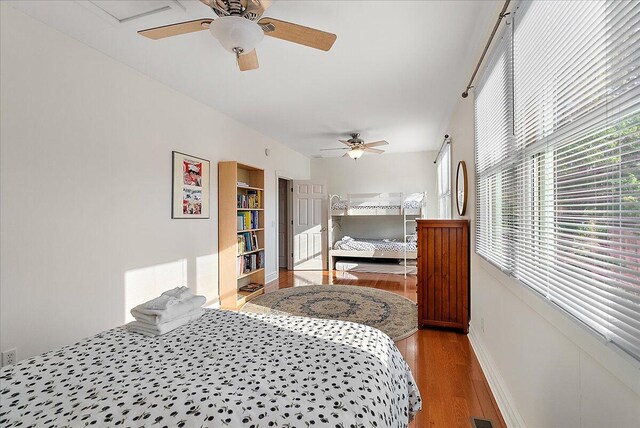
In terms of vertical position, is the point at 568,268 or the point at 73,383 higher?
the point at 568,268

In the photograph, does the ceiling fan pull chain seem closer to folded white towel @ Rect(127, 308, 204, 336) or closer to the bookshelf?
folded white towel @ Rect(127, 308, 204, 336)

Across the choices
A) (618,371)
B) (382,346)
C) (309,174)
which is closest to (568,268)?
(618,371)

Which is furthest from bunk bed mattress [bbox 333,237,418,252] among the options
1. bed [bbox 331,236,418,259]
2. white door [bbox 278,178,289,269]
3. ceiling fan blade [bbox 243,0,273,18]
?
ceiling fan blade [bbox 243,0,273,18]

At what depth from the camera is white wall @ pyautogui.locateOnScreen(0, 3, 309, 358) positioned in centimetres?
191

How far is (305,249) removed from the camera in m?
6.29

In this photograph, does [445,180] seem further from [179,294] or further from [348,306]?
[179,294]

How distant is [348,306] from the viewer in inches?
146

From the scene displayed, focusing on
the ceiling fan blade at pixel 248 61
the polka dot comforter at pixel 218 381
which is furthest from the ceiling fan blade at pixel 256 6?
the polka dot comforter at pixel 218 381

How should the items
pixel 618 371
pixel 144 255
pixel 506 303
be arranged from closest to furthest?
pixel 618 371 < pixel 506 303 < pixel 144 255

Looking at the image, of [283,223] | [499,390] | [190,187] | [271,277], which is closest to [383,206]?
[283,223]

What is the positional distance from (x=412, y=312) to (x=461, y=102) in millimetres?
2497

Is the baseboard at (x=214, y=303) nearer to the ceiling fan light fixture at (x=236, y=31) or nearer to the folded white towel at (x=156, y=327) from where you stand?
the folded white towel at (x=156, y=327)

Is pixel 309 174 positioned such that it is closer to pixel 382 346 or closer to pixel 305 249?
pixel 305 249

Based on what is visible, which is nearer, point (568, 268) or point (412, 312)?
point (568, 268)
